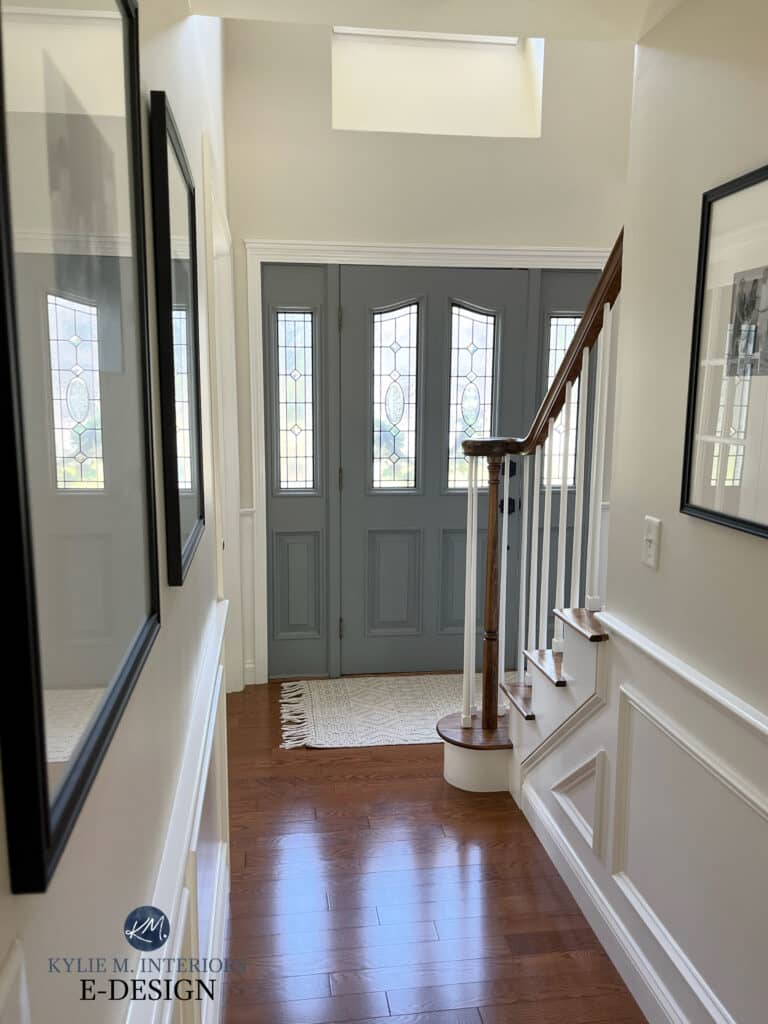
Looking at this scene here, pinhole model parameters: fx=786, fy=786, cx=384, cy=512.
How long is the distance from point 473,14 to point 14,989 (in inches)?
83.5

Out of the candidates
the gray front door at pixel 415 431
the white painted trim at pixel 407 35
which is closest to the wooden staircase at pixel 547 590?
the gray front door at pixel 415 431

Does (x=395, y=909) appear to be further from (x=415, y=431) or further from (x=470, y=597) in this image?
(x=415, y=431)

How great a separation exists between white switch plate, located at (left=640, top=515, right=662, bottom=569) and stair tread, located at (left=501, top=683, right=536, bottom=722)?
1005 mm

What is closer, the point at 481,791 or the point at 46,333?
the point at 46,333

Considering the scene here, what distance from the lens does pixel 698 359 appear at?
1727 millimetres

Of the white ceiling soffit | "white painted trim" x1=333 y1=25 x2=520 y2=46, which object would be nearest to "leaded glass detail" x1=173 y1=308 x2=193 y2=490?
the white ceiling soffit

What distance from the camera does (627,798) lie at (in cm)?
209

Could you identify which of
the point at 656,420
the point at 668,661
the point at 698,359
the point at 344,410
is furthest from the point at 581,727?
the point at 344,410

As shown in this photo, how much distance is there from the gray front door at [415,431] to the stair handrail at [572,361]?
1175mm

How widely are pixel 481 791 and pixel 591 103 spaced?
10.6 ft

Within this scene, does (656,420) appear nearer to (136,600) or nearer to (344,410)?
(136,600)

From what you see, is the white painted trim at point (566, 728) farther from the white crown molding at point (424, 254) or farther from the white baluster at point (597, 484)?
the white crown molding at point (424, 254)

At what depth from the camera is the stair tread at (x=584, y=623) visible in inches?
87.2

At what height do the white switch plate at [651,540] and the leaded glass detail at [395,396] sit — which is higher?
the leaded glass detail at [395,396]
